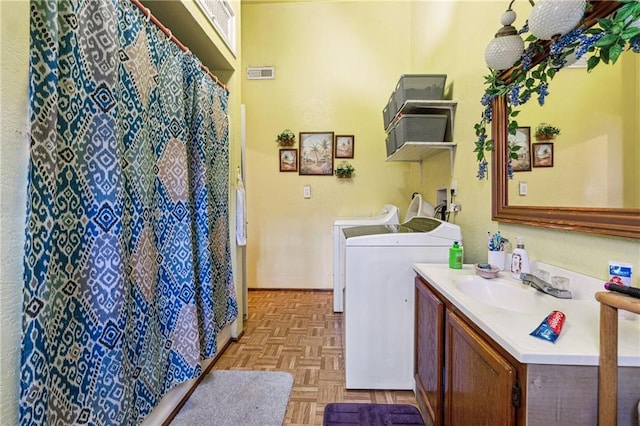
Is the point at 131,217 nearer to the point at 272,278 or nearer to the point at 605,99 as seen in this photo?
the point at 605,99

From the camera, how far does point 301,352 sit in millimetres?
2199

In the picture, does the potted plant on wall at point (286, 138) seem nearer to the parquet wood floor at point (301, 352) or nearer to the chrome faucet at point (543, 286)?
the parquet wood floor at point (301, 352)

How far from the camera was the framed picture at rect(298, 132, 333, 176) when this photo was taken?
3562 mm

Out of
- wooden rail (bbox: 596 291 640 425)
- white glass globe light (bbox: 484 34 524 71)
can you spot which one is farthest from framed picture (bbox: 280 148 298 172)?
wooden rail (bbox: 596 291 640 425)

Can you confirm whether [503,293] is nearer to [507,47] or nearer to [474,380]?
[474,380]

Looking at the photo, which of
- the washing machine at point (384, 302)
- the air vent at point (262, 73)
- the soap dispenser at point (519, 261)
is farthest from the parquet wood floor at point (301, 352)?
the air vent at point (262, 73)

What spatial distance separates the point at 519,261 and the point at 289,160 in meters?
2.80

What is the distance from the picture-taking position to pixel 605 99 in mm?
938

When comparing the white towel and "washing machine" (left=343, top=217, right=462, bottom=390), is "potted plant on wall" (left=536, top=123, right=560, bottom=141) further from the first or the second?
the white towel

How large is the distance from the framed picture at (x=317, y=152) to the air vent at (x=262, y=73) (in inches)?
32.8

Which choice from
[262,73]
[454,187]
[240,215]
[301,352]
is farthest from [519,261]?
[262,73]

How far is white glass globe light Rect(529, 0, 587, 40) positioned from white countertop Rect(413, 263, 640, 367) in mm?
886

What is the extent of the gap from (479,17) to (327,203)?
91.4 inches

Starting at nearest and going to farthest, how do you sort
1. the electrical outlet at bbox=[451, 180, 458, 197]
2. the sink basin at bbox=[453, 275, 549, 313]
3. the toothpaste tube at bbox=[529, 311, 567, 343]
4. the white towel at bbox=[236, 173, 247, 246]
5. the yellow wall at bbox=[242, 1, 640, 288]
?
1. the toothpaste tube at bbox=[529, 311, 567, 343]
2. the sink basin at bbox=[453, 275, 549, 313]
3. the electrical outlet at bbox=[451, 180, 458, 197]
4. the white towel at bbox=[236, 173, 247, 246]
5. the yellow wall at bbox=[242, 1, 640, 288]
